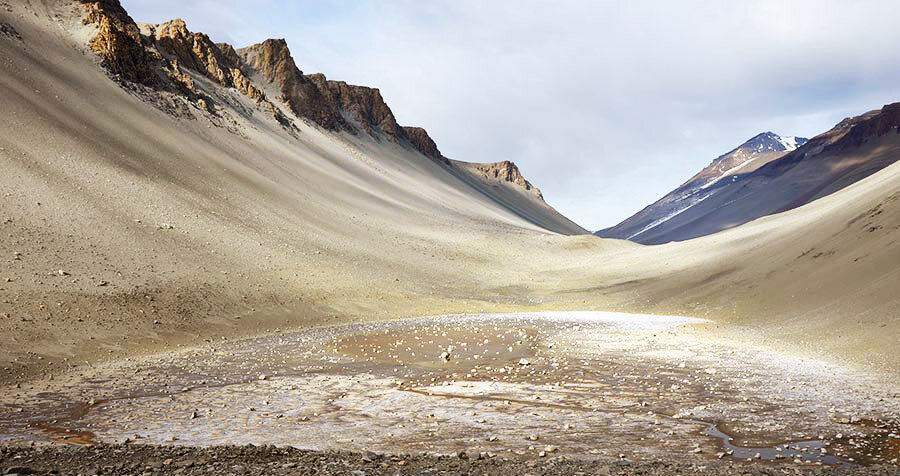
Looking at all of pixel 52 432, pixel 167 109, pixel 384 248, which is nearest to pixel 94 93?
pixel 167 109

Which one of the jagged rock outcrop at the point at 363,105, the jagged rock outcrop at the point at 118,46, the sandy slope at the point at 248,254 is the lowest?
the sandy slope at the point at 248,254

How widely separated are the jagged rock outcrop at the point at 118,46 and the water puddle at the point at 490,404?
6343 cm

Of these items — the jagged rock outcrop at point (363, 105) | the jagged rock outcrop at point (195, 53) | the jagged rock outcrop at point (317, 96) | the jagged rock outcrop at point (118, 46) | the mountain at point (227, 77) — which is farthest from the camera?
the jagged rock outcrop at point (363, 105)

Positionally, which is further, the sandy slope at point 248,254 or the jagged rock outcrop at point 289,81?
the jagged rock outcrop at point 289,81

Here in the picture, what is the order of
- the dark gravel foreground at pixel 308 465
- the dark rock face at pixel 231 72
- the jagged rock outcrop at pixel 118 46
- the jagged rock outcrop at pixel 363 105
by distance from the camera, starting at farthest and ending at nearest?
the jagged rock outcrop at pixel 363 105, the dark rock face at pixel 231 72, the jagged rock outcrop at pixel 118 46, the dark gravel foreground at pixel 308 465

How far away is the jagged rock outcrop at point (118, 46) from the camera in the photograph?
241 ft

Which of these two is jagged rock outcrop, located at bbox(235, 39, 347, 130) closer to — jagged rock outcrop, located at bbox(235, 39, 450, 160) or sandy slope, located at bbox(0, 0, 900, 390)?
jagged rock outcrop, located at bbox(235, 39, 450, 160)

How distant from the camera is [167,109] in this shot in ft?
244

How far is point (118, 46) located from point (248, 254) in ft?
164

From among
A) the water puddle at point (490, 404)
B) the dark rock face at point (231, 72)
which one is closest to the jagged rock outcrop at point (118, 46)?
the dark rock face at point (231, 72)

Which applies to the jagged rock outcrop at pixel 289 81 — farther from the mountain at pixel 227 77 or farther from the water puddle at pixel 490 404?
the water puddle at pixel 490 404

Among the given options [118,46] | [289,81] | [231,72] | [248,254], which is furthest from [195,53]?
[248,254]

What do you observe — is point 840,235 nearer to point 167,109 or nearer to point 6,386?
point 6,386

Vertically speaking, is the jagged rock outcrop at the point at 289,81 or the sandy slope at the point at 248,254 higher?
the jagged rock outcrop at the point at 289,81
